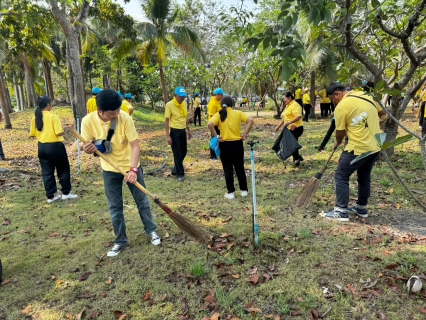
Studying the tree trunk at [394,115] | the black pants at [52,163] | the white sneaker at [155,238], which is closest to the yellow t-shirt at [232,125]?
the white sneaker at [155,238]

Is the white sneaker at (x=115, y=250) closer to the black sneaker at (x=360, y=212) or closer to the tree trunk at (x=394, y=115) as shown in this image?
the black sneaker at (x=360, y=212)

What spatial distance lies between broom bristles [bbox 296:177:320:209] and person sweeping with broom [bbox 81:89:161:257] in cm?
255

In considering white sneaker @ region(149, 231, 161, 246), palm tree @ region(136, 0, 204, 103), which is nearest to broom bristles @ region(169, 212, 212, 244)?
white sneaker @ region(149, 231, 161, 246)

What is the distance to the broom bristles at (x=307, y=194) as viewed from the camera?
4602 millimetres

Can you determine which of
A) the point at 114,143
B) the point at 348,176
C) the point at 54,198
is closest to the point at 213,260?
the point at 114,143

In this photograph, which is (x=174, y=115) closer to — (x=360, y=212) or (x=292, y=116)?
(x=292, y=116)

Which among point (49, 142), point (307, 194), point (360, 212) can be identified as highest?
point (49, 142)

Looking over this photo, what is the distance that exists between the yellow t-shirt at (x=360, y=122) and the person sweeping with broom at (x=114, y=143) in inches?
108

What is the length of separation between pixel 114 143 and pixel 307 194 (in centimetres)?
302

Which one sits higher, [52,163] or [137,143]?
[137,143]

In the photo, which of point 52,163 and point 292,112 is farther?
point 292,112

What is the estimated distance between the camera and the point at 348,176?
13.6 feet

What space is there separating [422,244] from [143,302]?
335 cm

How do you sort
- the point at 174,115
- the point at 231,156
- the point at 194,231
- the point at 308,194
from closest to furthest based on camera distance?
the point at 194,231, the point at 308,194, the point at 231,156, the point at 174,115
